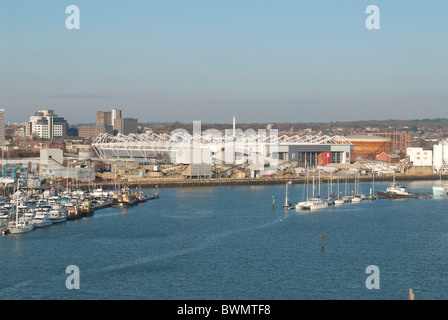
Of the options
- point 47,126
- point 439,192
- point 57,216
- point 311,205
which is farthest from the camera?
point 47,126

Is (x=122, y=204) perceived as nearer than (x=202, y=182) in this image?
Yes

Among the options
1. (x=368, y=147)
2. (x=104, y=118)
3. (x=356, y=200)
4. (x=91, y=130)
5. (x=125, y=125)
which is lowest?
(x=356, y=200)

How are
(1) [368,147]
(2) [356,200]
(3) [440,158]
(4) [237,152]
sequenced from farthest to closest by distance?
1. (1) [368,147]
2. (3) [440,158]
3. (4) [237,152]
4. (2) [356,200]

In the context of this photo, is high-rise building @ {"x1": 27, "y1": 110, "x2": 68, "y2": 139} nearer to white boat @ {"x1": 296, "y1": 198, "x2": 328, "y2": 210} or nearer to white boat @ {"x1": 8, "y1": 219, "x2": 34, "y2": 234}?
white boat @ {"x1": 296, "y1": 198, "x2": 328, "y2": 210}

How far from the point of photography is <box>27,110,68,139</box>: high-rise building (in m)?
39.3

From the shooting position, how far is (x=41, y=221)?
30.9ft

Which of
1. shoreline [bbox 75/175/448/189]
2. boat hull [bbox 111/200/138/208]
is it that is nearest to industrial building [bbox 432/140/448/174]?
shoreline [bbox 75/175/448/189]

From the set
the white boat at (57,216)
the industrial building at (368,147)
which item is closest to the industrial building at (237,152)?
the industrial building at (368,147)

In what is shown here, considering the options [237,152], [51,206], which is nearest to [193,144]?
[237,152]

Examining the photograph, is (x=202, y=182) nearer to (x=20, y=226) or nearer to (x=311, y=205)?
(x=311, y=205)

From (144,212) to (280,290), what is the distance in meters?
6.16

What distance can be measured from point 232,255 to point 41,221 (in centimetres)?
360

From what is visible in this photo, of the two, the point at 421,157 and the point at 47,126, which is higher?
the point at 47,126

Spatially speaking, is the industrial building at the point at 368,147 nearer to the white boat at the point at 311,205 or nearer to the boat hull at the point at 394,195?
the boat hull at the point at 394,195
